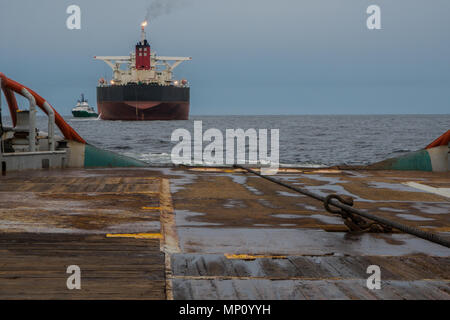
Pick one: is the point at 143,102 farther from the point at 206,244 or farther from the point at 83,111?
the point at 206,244

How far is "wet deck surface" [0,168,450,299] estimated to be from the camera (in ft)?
13.5

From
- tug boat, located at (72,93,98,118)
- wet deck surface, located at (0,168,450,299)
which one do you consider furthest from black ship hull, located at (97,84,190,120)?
wet deck surface, located at (0,168,450,299)

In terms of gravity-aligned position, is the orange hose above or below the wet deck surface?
above

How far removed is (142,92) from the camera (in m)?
86.5

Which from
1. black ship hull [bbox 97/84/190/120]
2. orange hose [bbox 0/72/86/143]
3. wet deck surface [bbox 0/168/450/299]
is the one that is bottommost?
wet deck surface [bbox 0/168/450/299]

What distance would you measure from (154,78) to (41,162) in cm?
7830

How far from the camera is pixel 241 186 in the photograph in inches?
442

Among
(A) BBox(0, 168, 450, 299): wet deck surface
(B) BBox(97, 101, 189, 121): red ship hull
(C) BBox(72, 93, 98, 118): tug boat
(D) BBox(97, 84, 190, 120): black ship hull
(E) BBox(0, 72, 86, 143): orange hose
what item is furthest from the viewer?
(C) BBox(72, 93, 98, 118): tug boat

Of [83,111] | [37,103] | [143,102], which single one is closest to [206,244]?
[37,103]

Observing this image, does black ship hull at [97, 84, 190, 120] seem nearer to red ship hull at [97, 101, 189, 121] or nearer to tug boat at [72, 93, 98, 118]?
red ship hull at [97, 101, 189, 121]

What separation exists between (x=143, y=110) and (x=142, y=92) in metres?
2.81

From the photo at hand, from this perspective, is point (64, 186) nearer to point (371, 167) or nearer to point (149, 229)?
point (149, 229)

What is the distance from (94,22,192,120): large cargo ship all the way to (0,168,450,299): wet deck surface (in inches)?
3037
